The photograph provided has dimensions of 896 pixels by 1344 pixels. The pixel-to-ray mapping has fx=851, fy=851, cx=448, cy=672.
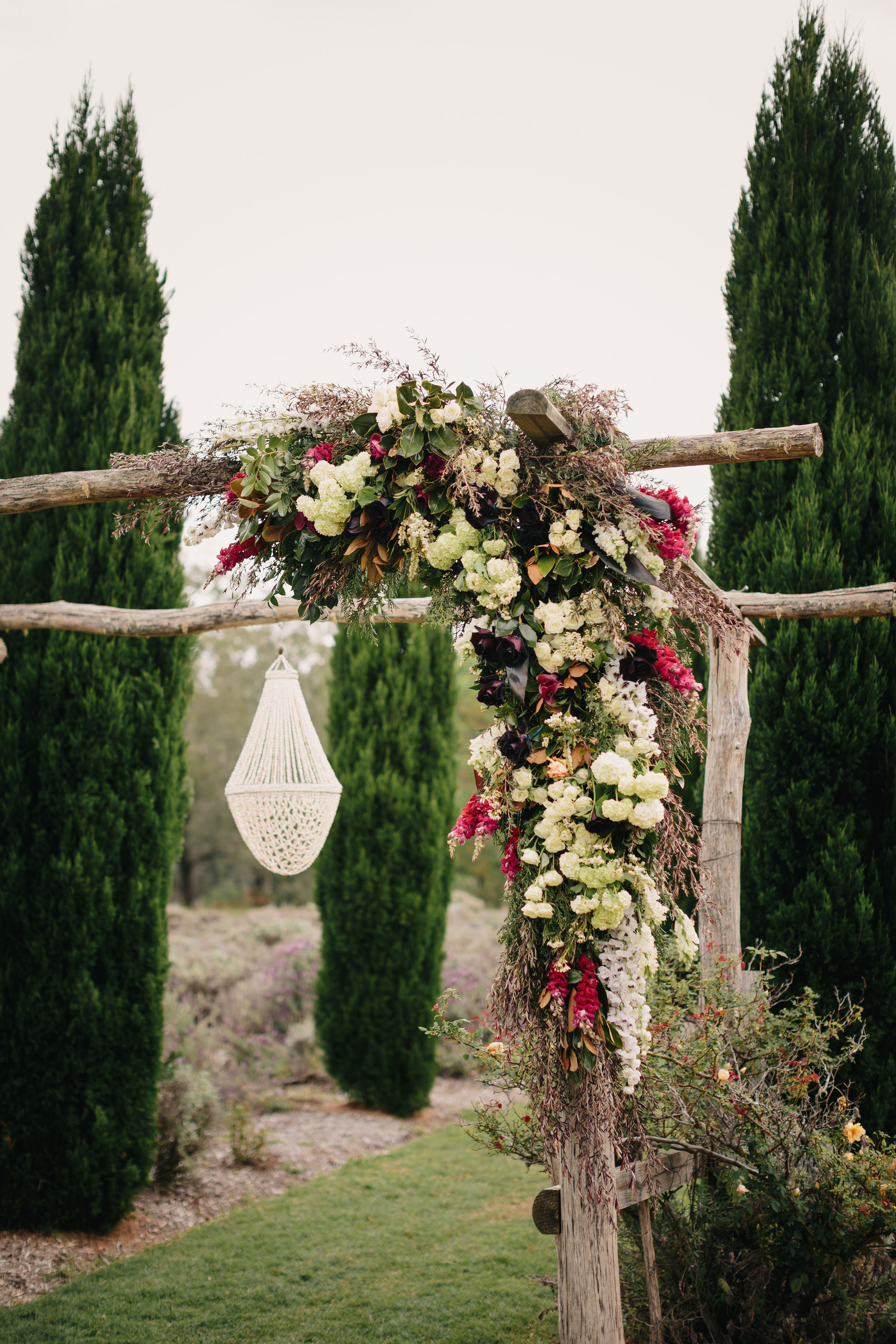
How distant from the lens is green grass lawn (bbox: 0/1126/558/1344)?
316 centimetres

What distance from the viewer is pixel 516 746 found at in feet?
6.17

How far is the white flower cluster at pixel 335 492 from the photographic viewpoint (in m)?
2.07

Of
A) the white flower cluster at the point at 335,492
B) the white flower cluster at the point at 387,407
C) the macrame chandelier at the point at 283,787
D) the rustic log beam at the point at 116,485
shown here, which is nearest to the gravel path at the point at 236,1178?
the macrame chandelier at the point at 283,787

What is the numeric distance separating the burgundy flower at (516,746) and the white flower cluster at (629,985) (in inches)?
15.4

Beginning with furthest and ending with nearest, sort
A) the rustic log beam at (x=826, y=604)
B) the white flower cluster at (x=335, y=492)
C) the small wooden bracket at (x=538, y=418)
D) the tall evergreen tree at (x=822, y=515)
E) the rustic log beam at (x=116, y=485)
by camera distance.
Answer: the tall evergreen tree at (x=822, y=515)
the rustic log beam at (x=826, y=604)
the rustic log beam at (x=116, y=485)
the white flower cluster at (x=335, y=492)
the small wooden bracket at (x=538, y=418)

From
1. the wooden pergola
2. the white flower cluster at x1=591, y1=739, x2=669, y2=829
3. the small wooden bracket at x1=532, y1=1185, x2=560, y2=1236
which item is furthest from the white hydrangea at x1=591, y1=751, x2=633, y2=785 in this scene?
the small wooden bracket at x1=532, y1=1185, x2=560, y2=1236

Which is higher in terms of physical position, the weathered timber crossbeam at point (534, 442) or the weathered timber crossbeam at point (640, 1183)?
the weathered timber crossbeam at point (534, 442)

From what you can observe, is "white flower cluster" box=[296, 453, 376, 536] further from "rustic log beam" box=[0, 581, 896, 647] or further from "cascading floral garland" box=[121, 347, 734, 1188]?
"rustic log beam" box=[0, 581, 896, 647]

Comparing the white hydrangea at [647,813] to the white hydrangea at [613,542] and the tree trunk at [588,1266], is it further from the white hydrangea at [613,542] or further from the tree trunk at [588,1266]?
the tree trunk at [588,1266]

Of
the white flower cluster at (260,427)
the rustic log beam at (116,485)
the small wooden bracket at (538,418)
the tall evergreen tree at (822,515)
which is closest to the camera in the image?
the small wooden bracket at (538,418)

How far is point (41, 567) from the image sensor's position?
4.38 metres

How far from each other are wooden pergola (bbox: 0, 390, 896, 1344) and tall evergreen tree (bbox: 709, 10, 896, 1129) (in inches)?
14.7

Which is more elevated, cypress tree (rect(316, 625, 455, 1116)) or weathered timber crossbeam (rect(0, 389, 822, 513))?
weathered timber crossbeam (rect(0, 389, 822, 513))

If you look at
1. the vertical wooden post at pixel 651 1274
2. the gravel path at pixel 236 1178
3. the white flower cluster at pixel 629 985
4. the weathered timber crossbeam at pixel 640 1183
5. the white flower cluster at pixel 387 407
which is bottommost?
the gravel path at pixel 236 1178
